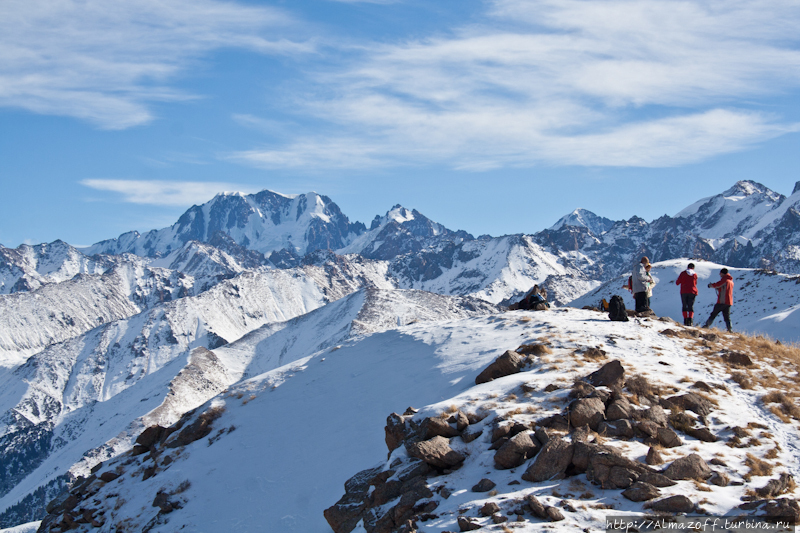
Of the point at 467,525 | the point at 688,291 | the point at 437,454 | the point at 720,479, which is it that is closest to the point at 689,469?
the point at 720,479

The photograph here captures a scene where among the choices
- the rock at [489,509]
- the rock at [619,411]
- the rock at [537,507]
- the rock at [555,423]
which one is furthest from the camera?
the rock at [619,411]

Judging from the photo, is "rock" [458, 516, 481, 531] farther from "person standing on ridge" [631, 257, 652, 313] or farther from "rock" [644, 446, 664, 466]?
Answer: "person standing on ridge" [631, 257, 652, 313]

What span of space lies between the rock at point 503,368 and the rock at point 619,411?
15.4 ft

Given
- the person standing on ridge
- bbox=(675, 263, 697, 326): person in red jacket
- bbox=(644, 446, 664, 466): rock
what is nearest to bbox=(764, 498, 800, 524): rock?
bbox=(644, 446, 664, 466): rock

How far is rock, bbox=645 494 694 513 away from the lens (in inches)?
370

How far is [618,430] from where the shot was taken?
478 inches

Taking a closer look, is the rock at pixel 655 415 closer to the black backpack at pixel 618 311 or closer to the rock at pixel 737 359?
the rock at pixel 737 359

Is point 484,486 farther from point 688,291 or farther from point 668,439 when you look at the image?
point 688,291

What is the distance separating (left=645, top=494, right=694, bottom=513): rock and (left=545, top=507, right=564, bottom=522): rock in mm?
1508

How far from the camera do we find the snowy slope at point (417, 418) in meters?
10.8

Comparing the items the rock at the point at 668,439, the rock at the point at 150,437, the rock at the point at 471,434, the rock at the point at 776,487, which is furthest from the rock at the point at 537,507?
the rock at the point at 150,437

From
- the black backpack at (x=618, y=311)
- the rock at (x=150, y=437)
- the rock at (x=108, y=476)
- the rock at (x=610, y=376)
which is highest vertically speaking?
the black backpack at (x=618, y=311)

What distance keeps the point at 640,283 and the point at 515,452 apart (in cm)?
1570

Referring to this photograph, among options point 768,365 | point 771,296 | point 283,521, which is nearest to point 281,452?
point 283,521
